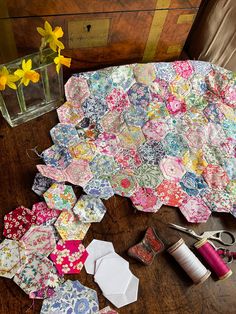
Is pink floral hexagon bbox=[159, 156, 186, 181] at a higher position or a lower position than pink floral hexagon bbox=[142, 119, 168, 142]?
lower

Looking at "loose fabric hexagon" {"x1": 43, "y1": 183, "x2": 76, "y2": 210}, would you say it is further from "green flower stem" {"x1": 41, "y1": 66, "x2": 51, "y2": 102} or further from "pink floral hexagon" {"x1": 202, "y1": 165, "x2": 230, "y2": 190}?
"pink floral hexagon" {"x1": 202, "y1": 165, "x2": 230, "y2": 190}

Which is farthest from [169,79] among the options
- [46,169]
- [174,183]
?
[46,169]

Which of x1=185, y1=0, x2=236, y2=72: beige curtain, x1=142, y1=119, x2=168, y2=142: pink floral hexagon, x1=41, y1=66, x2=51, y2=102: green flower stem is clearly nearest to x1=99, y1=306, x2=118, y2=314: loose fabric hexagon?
x1=142, y1=119, x2=168, y2=142: pink floral hexagon

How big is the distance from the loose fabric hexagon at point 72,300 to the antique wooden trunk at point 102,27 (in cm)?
69

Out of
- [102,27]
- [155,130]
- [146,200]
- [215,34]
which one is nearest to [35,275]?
[146,200]

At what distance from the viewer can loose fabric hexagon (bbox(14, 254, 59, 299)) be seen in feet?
2.36

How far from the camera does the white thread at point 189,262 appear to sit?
0.77m

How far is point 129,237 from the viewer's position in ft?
2.69

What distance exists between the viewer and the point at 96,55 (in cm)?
106

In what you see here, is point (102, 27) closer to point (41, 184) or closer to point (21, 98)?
point (21, 98)

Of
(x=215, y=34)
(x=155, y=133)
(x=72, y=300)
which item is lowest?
(x=72, y=300)

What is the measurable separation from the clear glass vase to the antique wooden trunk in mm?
107

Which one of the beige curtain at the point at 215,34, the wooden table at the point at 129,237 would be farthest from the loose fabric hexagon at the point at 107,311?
the beige curtain at the point at 215,34

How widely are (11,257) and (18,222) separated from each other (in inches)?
3.4
